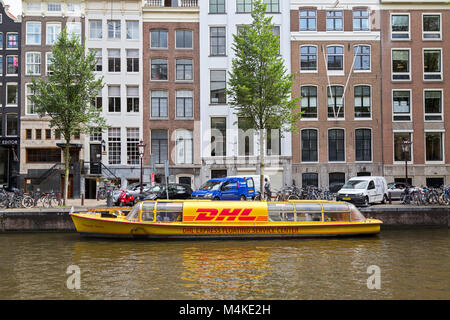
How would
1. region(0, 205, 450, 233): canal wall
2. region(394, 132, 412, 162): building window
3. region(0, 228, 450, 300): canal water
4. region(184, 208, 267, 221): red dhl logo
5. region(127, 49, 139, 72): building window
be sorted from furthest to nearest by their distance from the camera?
region(127, 49, 139, 72): building window
region(394, 132, 412, 162): building window
region(0, 205, 450, 233): canal wall
region(184, 208, 267, 221): red dhl logo
region(0, 228, 450, 300): canal water

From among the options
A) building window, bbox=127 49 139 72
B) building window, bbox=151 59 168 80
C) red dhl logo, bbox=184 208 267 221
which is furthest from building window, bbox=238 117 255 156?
red dhl logo, bbox=184 208 267 221

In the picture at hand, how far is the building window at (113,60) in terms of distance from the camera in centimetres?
4003

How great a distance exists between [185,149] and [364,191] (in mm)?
17886

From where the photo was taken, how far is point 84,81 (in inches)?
1054

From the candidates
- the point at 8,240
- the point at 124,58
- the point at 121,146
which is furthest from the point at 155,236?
the point at 124,58

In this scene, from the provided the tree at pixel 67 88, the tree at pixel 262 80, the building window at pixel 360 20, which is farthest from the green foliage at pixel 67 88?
the building window at pixel 360 20

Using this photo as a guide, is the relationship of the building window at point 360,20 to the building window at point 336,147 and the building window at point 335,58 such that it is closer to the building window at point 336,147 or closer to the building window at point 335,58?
the building window at point 335,58

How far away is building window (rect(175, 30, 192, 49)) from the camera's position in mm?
40656

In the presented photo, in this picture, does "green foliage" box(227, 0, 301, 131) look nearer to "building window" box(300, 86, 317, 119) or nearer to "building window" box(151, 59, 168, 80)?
"building window" box(300, 86, 317, 119)

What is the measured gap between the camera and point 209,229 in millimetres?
19531

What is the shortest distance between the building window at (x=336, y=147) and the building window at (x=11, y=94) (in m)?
28.3

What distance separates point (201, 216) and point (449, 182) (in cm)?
2738

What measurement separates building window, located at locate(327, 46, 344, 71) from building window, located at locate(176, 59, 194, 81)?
12297mm
